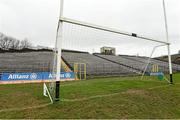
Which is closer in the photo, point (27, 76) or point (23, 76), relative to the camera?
point (23, 76)

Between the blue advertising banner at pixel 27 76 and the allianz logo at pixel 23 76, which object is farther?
the allianz logo at pixel 23 76

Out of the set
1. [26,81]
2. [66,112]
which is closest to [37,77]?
[26,81]

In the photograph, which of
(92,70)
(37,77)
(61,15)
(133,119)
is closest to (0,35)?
(92,70)

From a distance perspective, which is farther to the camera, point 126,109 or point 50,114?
point 126,109

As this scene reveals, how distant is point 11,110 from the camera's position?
676cm

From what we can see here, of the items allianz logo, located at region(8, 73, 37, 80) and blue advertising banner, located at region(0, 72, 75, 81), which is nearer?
blue advertising banner, located at region(0, 72, 75, 81)

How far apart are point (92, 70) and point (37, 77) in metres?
11.1

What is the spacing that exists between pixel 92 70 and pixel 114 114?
21.6 m

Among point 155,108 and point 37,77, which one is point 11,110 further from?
point 37,77

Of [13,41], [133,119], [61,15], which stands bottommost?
[133,119]

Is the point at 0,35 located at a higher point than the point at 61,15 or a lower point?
higher

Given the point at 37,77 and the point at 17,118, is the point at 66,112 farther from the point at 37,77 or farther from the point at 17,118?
the point at 37,77

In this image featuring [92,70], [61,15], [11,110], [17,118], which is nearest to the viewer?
[17,118]

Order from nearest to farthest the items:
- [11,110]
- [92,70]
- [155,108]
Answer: [11,110], [155,108], [92,70]
